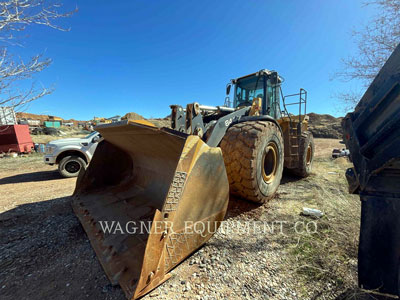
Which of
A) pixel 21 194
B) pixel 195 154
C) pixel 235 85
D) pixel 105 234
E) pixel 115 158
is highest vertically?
pixel 235 85

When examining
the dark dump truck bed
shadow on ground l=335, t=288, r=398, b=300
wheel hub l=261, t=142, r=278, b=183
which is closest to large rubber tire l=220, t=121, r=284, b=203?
wheel hub l=261, t=142, r=278, b=183

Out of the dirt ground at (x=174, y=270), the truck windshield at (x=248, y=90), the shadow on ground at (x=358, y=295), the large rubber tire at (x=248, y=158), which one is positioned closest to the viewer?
the shadow on ground at (x=358, y=295)

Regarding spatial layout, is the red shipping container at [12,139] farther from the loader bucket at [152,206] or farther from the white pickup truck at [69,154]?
the loader bucket at [152,206]

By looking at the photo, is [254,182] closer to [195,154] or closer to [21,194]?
[195,154]

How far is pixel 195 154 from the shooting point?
168cm

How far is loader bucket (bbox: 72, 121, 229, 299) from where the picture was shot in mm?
1431

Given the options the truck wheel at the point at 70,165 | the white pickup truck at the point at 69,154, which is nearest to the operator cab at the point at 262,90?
the white pickup truck at the point at 69,154

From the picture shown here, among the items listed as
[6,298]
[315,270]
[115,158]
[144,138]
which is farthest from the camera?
[115,158]

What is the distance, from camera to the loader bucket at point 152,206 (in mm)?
1431

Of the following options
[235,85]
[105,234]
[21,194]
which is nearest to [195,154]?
A: [105,234]

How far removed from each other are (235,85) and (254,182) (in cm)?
360

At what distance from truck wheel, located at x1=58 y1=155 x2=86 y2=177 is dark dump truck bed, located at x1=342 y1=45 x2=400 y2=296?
692 cm

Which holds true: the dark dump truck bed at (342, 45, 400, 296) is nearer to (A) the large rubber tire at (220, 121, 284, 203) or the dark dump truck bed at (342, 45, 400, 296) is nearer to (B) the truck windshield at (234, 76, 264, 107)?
(A) the large rubber tire at (220, 121, 284, 203)

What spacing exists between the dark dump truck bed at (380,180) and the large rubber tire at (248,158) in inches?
51.1
